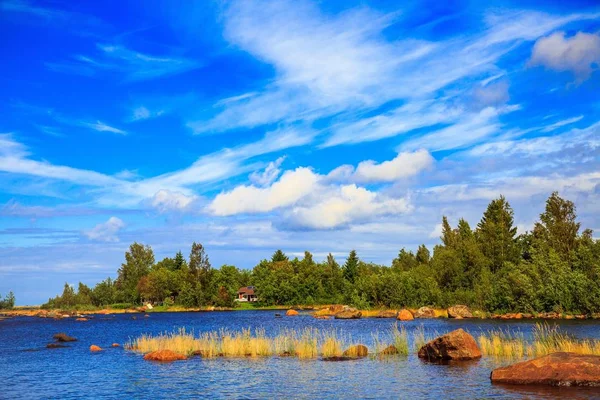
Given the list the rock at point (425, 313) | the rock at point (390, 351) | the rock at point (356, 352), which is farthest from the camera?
the rock at point (425, 313)

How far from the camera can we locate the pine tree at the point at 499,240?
111 meters

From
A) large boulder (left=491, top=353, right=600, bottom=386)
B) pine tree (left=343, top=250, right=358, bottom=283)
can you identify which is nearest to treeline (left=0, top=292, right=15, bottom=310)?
pine tree (left=343, top=250, right=358, bottom=283)

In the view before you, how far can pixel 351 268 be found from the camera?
15725cm

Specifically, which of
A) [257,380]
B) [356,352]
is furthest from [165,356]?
[356,352]

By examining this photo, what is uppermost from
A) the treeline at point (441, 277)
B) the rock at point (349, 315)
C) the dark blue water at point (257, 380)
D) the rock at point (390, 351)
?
the treeline at point (441, 277)

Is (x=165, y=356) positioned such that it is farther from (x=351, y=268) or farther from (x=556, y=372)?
(x=351, y=268)

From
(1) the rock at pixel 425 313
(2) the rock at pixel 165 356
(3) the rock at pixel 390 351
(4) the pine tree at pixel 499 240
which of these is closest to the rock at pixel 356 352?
(3) the rock at pixel 390 351

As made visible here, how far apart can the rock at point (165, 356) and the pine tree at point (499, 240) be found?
8367 centimetres

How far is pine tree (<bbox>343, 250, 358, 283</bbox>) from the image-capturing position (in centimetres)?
15650

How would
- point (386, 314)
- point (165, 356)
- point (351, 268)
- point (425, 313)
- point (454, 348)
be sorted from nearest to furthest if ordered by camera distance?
1. point (454, 348)
2. point (165, 356)
3. point (425, 313)
4. point (386, 314)
5. point (351, 268)

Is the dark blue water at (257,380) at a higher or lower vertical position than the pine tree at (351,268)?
lower

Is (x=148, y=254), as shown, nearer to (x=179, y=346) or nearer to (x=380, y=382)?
(x=179, y=346)

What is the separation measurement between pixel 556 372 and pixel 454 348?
9.66 m

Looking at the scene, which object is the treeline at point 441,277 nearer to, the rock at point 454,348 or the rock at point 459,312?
the rock at point 459,312
